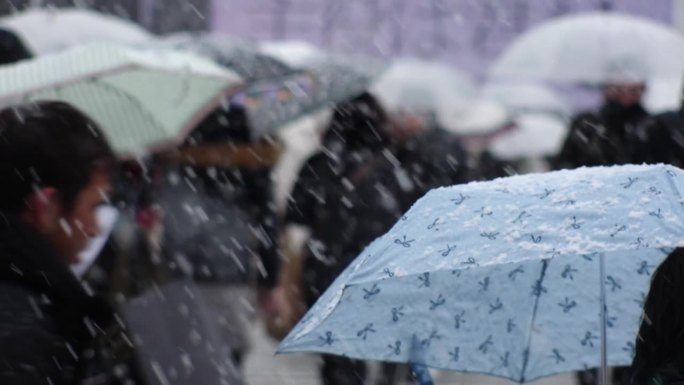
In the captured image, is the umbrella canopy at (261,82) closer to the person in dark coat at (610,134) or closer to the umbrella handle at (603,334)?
the person in dark coat at (610,134)

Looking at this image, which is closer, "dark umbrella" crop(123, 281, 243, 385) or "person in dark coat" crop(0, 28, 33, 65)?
"dark umbrella" crop(123, 281, 243, 385)

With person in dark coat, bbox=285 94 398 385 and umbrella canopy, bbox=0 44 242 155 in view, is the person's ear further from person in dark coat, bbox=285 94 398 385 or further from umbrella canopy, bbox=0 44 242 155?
person in dark coat, bbox=285 94 398 385

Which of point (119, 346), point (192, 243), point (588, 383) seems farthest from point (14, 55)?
point (119, 346)

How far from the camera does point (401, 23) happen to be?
71.2ft

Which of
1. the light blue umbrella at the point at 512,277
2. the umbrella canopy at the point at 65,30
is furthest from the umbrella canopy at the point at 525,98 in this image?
the light blue umbrella at the point at 512,277

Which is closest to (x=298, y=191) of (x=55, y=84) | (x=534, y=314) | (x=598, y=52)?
(x=55, y=84)

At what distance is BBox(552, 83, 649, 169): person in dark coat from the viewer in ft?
29.7

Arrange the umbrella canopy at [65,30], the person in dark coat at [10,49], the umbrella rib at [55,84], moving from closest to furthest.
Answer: the umbrella rib at [55,84], the person in dark coat at [10,49], the umbrella canopy at [65,30]

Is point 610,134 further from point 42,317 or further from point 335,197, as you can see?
point 42,317

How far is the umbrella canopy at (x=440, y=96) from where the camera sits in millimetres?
15852

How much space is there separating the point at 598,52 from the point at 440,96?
4.75 m

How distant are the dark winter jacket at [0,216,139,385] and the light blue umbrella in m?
0.65

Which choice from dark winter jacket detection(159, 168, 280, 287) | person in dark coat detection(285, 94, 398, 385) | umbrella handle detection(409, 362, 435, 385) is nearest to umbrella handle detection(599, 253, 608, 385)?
umbrella handle detection(409, 362, 435, 385)

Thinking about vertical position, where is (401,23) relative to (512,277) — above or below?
below
